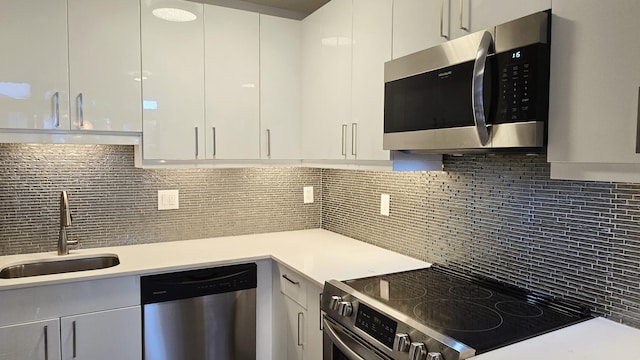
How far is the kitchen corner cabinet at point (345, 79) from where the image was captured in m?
1.94

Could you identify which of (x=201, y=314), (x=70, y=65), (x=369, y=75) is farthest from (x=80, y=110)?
(x=369, y=75)

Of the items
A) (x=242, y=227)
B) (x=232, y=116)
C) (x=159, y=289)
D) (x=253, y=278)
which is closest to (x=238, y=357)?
(x=253, y=278)

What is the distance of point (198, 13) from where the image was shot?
233 cm

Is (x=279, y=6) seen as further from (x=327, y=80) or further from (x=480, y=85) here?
(x=480, y=85)

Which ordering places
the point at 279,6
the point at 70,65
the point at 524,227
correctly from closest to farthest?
the point at 524,227 → the point at 70,65 → the point at 279,6

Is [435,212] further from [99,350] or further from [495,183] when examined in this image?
[99,350]

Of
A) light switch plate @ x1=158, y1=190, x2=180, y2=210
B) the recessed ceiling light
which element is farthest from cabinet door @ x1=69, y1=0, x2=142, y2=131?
light switch plate @ x1=158, y1=190, x2=180, y2=210

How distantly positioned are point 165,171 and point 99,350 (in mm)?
1034

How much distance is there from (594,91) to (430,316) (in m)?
0.82

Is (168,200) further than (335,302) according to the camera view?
Yes

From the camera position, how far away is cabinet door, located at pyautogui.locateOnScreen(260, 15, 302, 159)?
100.0 inches

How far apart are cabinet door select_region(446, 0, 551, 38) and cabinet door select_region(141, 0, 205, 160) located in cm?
141

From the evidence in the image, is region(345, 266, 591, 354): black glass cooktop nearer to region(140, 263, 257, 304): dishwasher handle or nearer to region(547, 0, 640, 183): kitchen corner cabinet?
region(547, 0, 640, 183): kitchen corner cabinet

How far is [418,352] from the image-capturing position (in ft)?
4.08
